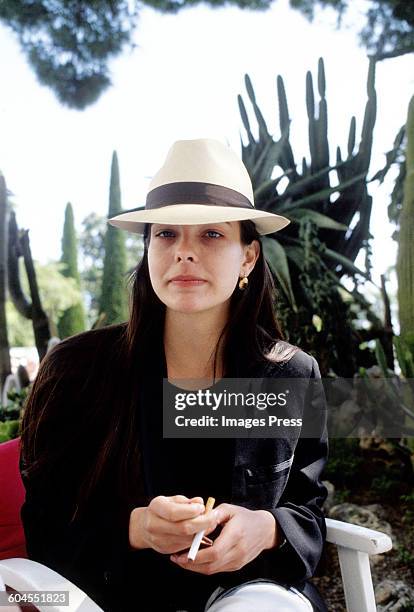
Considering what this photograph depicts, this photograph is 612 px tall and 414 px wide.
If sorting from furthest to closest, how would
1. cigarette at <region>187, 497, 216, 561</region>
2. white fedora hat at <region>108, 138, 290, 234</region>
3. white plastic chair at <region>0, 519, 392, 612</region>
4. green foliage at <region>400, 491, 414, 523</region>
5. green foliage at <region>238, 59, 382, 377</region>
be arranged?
green foliage at <region>238, 59, 382, 377</region>
green foliage at <region>400, 491, 414, 523</region>
white fedora hat at <region>108, 138, 290, 234</region>
white plastic chair at <region>0, 519, 392, 612</region>
cigarette at <region>187, 497, 216, 561</region>

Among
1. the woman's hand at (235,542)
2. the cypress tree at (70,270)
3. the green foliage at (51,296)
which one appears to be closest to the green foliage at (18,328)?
the green foliage at (51,296)

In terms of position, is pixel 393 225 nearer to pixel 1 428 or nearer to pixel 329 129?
pixel 329 129

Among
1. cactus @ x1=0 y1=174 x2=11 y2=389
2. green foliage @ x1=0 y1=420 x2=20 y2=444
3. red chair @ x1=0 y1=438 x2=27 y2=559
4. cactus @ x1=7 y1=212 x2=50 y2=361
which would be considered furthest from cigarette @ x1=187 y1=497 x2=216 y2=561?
cactus @ x1=0 y1=174 x2=11 y2=389

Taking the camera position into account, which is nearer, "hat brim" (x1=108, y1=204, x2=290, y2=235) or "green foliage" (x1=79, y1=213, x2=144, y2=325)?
"hat brim" (x1=108, y1=204, x2=290, y2=235)

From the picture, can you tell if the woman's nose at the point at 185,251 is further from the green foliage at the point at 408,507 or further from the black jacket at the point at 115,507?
the green foliage at the point at 408,507

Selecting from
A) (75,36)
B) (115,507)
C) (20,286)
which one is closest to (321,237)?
(20,286)

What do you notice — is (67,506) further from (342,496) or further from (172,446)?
(342,496)

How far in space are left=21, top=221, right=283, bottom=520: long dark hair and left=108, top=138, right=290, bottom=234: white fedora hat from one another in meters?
0.08

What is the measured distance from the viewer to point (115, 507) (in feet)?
3.98

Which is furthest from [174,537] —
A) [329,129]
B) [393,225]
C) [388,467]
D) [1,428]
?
[329,129]

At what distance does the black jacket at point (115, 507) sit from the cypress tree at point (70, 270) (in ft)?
7.83

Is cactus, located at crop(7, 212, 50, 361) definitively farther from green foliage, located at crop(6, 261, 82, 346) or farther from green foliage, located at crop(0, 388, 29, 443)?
green foliage, located at crop(0, 388, 29, 443)

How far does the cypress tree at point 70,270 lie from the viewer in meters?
3.60

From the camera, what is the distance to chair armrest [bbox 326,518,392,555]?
1.25 meters
